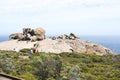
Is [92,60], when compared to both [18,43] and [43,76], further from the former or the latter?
[43,76]

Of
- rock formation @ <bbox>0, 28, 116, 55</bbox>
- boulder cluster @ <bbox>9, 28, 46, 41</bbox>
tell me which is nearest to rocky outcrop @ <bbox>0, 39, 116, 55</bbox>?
rock formation @ <bbox>0, 28, 116, 55</bbox>

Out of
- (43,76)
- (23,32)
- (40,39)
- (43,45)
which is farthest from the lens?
(23,32)

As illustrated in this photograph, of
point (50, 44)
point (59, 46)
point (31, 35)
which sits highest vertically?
point (31, 35)

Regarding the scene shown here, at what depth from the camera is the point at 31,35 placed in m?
88.5

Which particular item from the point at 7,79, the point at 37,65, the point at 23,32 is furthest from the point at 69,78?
the point at 23,32

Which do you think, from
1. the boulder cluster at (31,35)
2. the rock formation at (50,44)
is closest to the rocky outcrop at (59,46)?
the rock formation at (50,44)

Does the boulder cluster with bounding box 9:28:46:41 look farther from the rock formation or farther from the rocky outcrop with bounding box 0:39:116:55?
the rocky outcrop with bounding box 0:39:116:55

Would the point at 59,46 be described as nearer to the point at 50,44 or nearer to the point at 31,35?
the point at 50,44

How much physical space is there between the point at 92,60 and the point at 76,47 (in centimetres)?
1860

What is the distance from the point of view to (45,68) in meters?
32.6

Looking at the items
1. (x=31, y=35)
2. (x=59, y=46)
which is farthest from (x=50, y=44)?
(x=31, y=35)

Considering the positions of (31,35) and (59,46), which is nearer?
(59,46)

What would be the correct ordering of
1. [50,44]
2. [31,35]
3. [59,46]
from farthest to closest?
[31,35]
[50,44]
[59,46]

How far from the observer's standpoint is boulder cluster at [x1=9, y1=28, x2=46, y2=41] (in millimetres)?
85562
